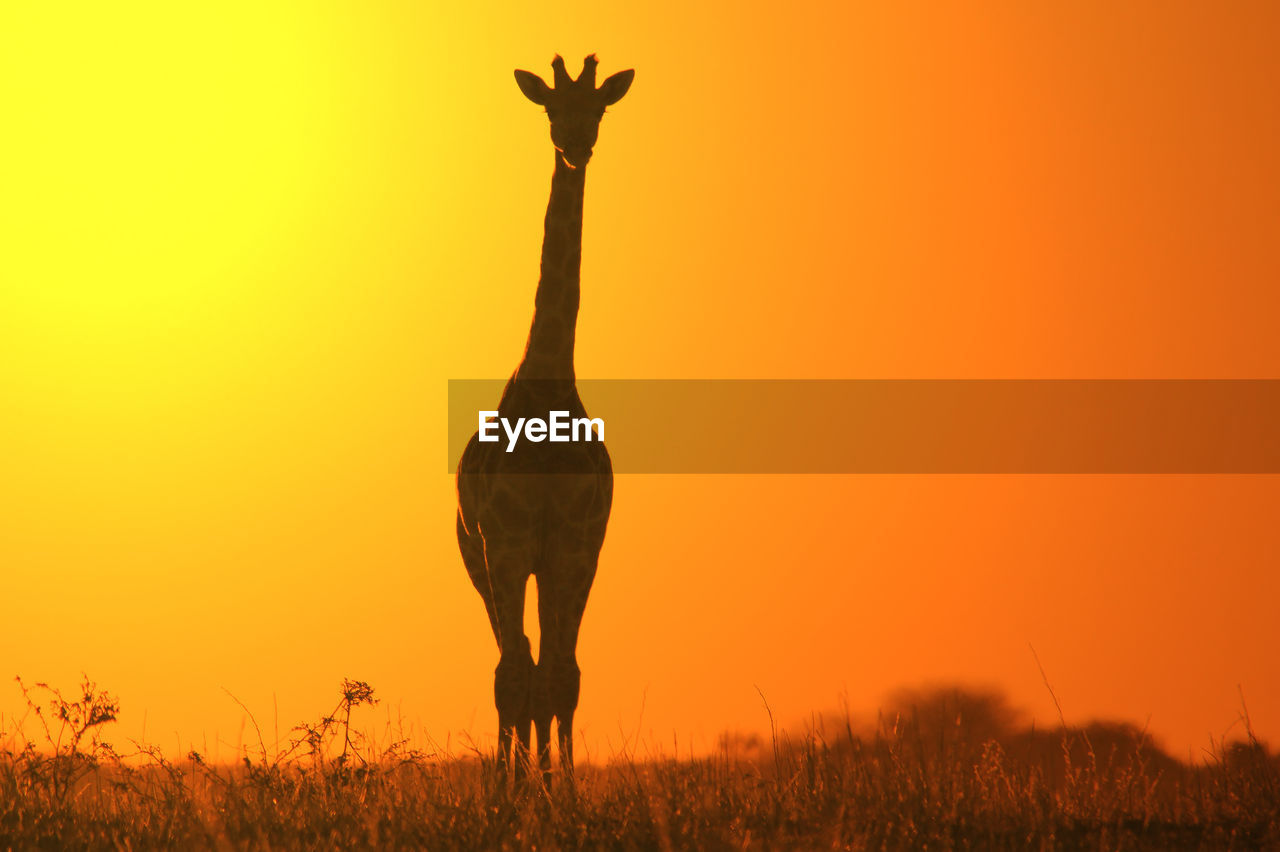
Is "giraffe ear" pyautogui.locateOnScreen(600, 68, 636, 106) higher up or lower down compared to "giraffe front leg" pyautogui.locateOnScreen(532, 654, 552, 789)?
higher up

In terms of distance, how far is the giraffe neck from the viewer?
1104 cm

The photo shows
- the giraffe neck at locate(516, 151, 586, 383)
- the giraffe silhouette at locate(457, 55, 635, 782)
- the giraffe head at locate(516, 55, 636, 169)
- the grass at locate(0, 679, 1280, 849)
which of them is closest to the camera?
the grass at locate(0, 679, 1280, 849)

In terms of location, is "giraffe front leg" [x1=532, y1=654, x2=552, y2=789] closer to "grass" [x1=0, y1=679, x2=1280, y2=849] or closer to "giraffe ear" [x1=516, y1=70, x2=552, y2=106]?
"grass" [x1=0, y1=679, x2=1280, y2=849]

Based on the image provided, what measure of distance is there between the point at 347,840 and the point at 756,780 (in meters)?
2.21

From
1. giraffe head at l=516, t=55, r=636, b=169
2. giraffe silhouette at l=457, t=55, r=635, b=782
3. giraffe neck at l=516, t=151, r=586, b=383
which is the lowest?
giraffe silhouette at l=457, t=55, r=635, b=782

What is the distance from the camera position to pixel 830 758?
8.66 m

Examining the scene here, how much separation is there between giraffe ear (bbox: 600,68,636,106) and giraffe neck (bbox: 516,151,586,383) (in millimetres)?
530

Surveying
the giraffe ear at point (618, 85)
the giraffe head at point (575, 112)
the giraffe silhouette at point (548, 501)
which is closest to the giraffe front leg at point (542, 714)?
the giraffe silhouette at point (548, 501)

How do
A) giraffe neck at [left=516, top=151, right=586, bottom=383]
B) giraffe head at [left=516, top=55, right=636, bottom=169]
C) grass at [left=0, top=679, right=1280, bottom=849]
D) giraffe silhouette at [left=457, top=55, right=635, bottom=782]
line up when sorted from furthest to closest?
1. giraffe neck at [left=516, top=151, right=586, bottom=383]
2. giraffe head at [left=516, top=55, right=636, bottom=169]
3. giraffe silhouette at [left=457, top=55, right=635, bottom=782]
4. grass at [left=0, top=679, right=1280, bottom=849]

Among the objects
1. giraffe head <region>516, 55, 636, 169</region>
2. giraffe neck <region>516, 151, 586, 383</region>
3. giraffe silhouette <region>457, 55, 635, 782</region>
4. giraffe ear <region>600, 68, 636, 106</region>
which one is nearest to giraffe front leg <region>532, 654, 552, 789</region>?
giraffe silhouette <region>457, 55, 635, 782</region>

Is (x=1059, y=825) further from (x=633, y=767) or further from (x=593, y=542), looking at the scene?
(x=593, y=542)

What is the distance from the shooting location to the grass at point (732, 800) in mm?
7484

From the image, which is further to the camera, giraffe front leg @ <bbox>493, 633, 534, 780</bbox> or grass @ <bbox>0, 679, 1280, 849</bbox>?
giraffe front leg @ <bbox>493, 633, 534, 780</bbox>

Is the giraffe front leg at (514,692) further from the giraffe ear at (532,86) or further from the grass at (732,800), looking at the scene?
the giraffe ear at (532,86)
